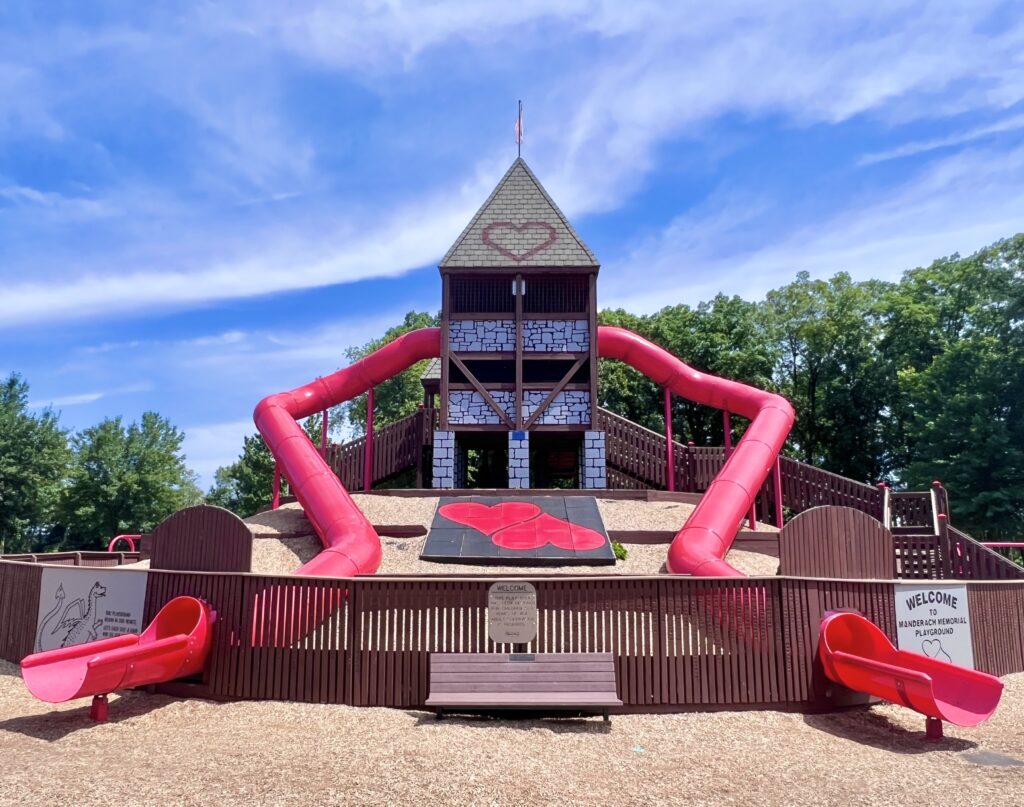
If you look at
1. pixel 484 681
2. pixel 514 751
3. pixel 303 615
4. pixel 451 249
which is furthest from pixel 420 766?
pixel 451 249

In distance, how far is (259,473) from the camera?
42.9m

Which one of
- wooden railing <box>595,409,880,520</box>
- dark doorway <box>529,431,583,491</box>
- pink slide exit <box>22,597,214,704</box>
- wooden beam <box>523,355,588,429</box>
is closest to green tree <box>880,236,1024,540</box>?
wooden railing <box>595,409,880,520</box>

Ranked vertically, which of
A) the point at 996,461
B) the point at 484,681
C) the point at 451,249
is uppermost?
the point at 451,249

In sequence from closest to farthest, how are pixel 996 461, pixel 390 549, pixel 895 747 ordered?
pixel 895 747 → pixel 390 549 → pixel 996 461

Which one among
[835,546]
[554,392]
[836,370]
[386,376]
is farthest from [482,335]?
[836,370]

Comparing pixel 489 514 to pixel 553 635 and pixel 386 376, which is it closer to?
pixel 386 376

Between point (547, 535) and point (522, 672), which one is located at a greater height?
point (547, 535)

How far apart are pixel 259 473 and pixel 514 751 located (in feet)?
129

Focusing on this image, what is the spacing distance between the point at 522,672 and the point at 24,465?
39.0m

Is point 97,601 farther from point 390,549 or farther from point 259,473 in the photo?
point 259,473

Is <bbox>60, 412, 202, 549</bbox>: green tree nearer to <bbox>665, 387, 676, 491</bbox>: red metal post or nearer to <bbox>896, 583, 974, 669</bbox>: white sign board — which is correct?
<bbox>665, 387, 676, 491</bbox>: red metal post

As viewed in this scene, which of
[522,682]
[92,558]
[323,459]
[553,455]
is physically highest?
[553,455]

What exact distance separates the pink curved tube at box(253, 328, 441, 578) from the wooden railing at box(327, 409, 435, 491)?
55.5 inches

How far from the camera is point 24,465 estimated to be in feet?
124
